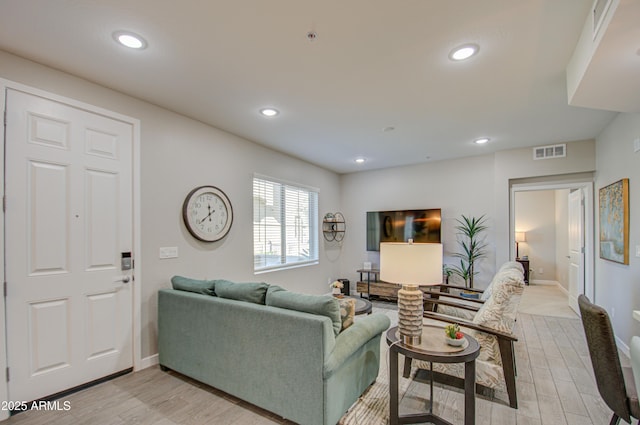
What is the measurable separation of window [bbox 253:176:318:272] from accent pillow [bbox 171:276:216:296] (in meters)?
1.46

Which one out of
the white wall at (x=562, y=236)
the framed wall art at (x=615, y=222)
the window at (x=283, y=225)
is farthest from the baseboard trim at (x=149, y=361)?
the white wall at (x=562, y=236)

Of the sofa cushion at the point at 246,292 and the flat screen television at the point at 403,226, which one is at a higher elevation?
the flat screen television at the point at 403,226

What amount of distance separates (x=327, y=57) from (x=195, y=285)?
2268 millimetres

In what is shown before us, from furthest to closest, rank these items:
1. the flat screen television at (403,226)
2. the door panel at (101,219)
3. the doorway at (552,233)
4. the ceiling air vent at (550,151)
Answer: the flat screen television at (403,226)
the doorway at (552,233)
the ceiling air vent at (550,151)
the door panel at (101,219)

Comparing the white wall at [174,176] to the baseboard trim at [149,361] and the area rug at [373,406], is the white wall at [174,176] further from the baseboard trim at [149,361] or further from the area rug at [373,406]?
the area rug at [373,406]

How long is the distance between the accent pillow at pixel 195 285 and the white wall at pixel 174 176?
295 millimetres

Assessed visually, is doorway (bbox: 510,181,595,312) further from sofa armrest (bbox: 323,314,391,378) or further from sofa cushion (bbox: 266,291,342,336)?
sofa cushion (bbox: 266,291,342,336)

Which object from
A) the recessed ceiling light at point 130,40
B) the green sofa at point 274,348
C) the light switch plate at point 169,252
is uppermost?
the recessed ceiling light at point 130,40

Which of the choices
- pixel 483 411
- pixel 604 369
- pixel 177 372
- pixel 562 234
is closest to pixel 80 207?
pixel 177 372

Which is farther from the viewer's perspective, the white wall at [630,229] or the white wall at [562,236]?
the white wall at [562,236]

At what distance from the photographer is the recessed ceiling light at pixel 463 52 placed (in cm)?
213

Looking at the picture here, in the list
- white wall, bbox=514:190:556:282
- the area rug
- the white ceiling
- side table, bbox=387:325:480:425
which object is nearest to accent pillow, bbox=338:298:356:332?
side table, bbox=387:325:480:425

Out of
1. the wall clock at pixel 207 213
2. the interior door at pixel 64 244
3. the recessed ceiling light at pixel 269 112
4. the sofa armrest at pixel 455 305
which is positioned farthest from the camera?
the wall clock at pixel 207 213

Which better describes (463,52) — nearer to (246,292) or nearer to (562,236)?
(246,292)
